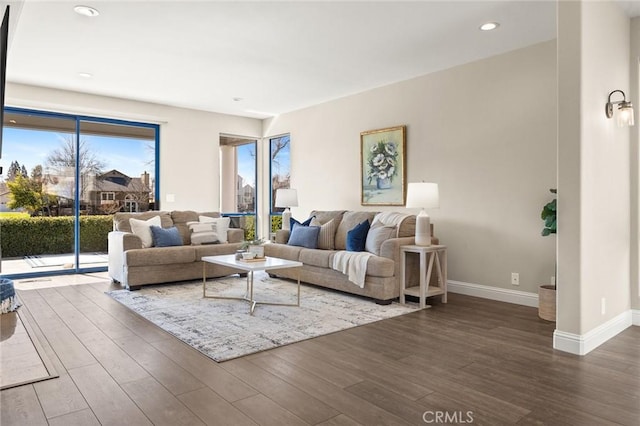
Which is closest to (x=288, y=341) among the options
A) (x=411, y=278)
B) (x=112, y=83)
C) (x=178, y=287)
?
(x=411, y=278)

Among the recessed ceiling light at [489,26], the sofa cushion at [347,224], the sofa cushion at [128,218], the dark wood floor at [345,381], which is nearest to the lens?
the dark wood floor at [345,381]

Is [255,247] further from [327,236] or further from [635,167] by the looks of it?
[635,167]

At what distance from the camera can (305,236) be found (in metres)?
5.64

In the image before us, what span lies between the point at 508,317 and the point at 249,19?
3599 millimetres

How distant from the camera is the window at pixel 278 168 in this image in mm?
7828

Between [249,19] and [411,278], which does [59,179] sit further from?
[411,278]

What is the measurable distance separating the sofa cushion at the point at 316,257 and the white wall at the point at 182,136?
2934mm

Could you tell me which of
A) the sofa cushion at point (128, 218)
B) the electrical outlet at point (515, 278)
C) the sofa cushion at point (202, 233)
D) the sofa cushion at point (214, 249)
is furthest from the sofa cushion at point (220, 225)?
the electrical outlet at point (515, 278)

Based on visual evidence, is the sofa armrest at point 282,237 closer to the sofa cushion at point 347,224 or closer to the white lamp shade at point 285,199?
the white lamp shade at point 285,199

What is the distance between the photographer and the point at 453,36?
416cm

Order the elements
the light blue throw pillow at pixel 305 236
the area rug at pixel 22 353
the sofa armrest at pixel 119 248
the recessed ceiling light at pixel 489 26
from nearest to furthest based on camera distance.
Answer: the area rug at pixel 22 353 < the recessed ceiling light at pixel 489 26 < the sofa armrest at pixel 119 248 < the light blue throw pillow at pixel 305 236

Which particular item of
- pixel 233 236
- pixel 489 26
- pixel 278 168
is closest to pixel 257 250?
pixel 233 236

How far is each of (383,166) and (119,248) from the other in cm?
361

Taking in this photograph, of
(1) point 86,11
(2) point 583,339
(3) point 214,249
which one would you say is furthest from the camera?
(3) point 214,249
